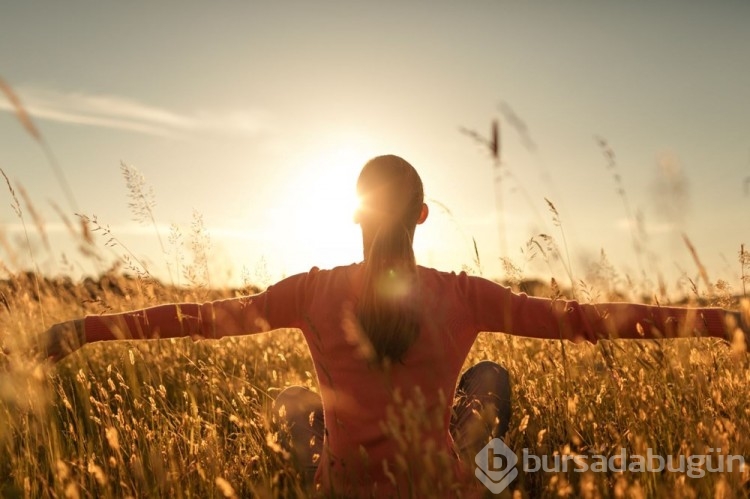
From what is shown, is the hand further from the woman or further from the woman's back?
the woman's back

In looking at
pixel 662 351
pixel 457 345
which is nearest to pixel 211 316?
pixel 457 345

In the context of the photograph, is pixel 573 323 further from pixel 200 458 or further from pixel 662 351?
pixel 200 458

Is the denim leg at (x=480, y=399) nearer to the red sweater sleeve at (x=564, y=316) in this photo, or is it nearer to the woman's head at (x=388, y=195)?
the red sweater sleeve at (x=564, y=316)

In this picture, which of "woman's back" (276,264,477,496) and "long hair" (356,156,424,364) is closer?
"long hair" (356,156,424,364)

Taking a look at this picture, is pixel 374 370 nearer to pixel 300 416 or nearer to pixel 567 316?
pixel 300 416

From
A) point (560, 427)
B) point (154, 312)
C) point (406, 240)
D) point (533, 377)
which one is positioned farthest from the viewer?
point (533, 377)

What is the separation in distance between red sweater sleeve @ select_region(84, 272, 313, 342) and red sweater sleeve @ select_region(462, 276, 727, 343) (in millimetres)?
670

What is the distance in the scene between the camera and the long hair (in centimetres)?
213

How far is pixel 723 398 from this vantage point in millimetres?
2881

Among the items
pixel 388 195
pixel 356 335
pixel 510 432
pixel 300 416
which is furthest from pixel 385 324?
pixel 510 432

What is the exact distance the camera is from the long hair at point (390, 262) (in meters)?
2.13

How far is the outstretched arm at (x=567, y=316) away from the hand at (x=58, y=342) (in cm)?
145

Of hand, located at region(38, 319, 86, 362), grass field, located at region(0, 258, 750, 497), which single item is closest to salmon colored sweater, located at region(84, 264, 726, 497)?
hand, located at region(38, 319, 86, 362)

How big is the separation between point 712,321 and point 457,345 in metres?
0.94
